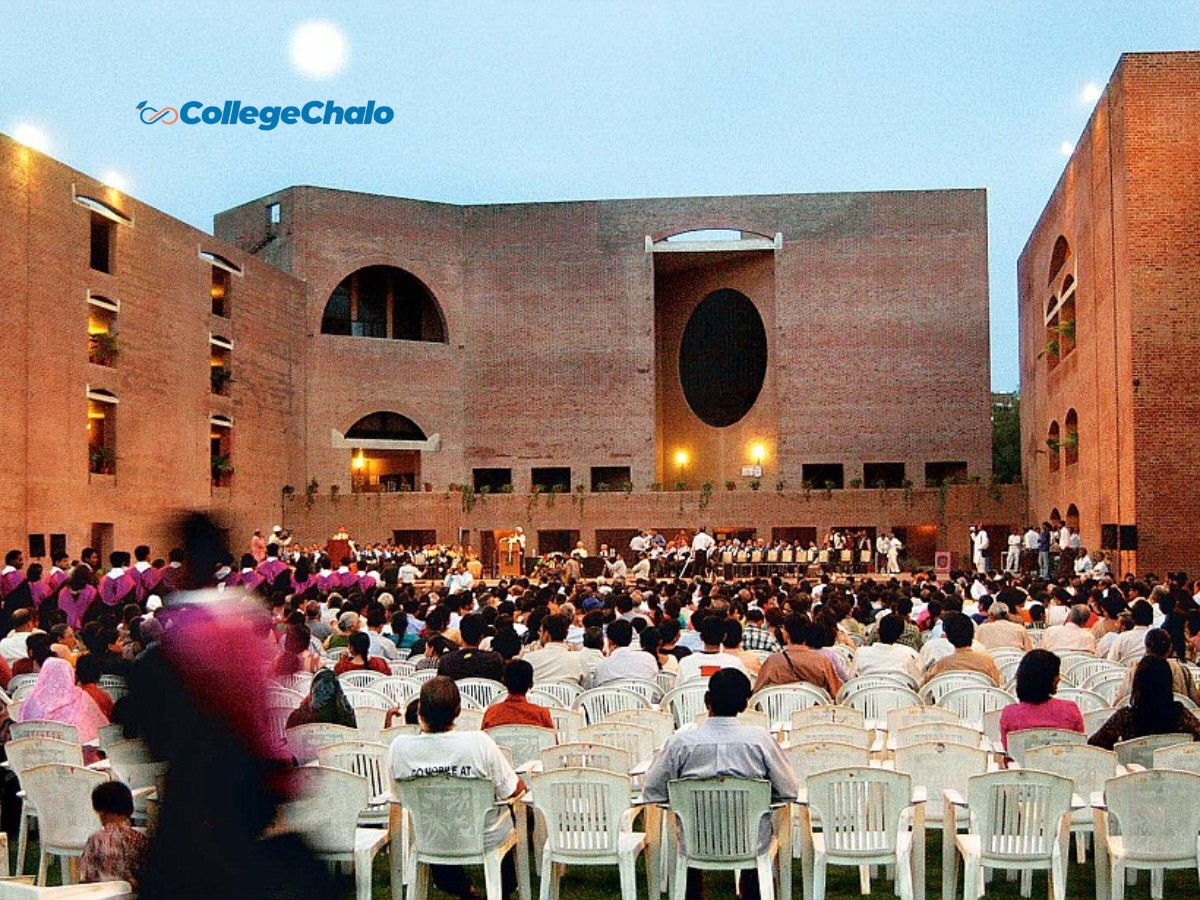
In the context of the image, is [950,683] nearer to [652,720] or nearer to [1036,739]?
[1036,739]

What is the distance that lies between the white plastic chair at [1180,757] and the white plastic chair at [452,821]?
3134mm

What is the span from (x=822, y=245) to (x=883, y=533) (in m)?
10.3

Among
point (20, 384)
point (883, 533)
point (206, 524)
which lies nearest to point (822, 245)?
point (883, 533)

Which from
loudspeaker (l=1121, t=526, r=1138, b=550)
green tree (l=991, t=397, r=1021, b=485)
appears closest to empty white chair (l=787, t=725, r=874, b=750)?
loudspeaker (l=1121, t=526, r=1138, b=550)

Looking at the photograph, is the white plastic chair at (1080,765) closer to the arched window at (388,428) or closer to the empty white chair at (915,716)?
the empty white chair at (915,716)

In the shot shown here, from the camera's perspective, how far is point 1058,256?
32.5m

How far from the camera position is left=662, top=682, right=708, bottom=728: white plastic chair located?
8.70 meters

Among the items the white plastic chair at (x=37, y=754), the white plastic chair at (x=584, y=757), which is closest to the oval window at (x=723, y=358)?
the white plastic chair at (x=37, y=754)

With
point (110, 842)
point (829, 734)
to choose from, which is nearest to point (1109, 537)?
point (829, 734)

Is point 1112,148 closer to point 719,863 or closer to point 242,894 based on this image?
point 719,863

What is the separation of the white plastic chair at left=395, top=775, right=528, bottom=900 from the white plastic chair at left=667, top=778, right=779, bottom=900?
84cm

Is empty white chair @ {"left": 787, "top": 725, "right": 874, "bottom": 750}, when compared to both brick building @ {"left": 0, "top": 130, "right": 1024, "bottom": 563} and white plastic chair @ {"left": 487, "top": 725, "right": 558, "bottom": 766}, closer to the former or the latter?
white plastic chair @ {"left": 487, "top": 725, "right": 558, "bottom": 766}

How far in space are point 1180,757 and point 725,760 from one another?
220 cm

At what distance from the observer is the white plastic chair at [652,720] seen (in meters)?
7.49
